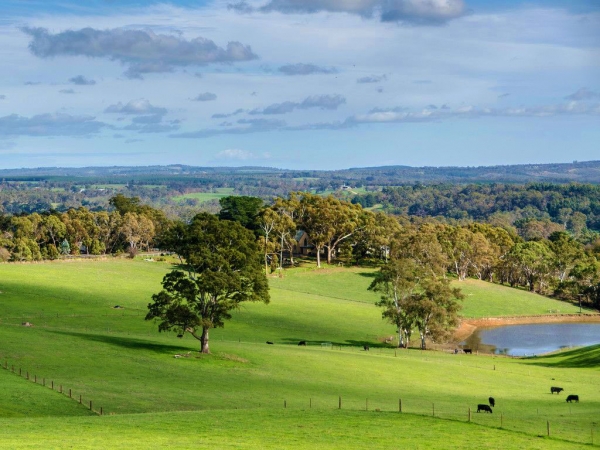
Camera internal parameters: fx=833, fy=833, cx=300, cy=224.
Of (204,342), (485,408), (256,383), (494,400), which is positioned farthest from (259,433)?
(204,342)

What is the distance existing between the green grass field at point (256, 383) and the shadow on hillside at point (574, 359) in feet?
0.66

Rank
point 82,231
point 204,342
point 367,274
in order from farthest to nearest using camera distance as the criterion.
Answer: point 82,231, point 367,274, point 204,342

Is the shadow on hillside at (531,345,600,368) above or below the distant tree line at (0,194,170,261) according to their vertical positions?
below

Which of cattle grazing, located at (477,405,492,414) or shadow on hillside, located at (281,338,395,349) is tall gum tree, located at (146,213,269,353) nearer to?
shadow on hillside, located at (281,338,395,349)

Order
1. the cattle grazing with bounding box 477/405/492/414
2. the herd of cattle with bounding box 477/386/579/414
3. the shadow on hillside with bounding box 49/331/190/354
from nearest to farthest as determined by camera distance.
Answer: the cattle grazing with bounding box 477/405/492/414, the herd of cattle with bounding box 477/386/579/414, the shadow on hillside with bounding box 49/331/190/354

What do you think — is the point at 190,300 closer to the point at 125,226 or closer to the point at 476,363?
the point at 476,363

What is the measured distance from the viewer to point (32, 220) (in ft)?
547

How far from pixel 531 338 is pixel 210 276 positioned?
59.4m

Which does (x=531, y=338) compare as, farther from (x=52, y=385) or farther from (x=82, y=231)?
(x=82, y=231)

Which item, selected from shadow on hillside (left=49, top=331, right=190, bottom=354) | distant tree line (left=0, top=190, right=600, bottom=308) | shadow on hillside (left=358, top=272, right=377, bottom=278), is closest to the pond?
distant tree line (left=0, top=190, right=600, bottom=308)

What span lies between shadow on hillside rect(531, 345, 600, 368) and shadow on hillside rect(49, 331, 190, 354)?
37339 millimetres

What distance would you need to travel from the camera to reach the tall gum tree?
67438 millimetres

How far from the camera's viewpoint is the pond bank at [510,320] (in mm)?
113562

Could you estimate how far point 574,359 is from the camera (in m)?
84.3
